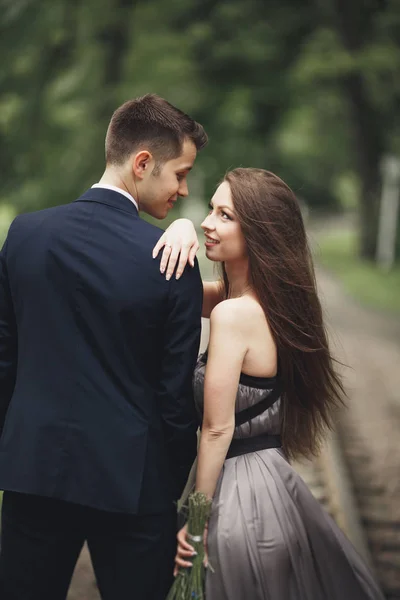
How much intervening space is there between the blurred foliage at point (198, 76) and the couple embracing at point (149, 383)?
2.27ft

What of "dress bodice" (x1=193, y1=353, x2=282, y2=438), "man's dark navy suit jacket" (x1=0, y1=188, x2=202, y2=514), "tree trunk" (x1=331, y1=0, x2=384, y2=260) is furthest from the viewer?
"tree trunk" (x1=331, y1=0, x2=384, y2=260)

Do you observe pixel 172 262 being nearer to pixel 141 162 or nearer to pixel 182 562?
pixel 141 162

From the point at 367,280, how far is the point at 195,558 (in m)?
20.5

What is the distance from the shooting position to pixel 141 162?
9.25ft

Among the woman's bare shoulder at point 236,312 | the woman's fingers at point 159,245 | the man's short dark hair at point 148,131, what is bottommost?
the woman's bare shoulder at point 236,312

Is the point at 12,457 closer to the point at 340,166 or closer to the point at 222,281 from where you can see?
the point at 222,281

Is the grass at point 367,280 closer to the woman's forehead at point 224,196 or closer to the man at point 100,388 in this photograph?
the woman's forehead at point 224,196

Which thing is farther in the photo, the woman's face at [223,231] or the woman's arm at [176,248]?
the woman's face at [223,231]

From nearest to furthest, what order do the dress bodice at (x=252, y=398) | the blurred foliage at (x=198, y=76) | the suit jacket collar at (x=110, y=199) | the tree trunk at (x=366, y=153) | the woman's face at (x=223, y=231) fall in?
the suit jacket collar at (x=110, y=199) < the dress bodice at (x=252, y=398) < the woman's face at (x=223, y=231) < the blurred foliage at (x=198, y=76) < the tree trunk at (x=366, y=153)

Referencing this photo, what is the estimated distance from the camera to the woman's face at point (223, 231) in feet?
9.79

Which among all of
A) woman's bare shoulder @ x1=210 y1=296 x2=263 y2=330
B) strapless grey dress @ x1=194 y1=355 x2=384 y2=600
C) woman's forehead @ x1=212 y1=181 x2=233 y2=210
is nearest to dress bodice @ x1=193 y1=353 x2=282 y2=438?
strapless grey dress @ x1=194 y1=355 x2=384 y2=600

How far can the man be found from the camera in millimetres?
2637

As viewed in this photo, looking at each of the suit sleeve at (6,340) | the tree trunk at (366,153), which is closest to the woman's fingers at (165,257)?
the suit sleeve at (6,340)

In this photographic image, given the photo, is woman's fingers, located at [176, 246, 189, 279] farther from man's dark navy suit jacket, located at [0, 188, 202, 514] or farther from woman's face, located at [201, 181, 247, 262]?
woman's face, located at [201, 181, 247, 262]
